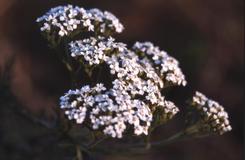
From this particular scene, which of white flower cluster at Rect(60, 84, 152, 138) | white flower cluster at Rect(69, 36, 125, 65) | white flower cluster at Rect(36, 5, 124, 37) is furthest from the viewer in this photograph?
white flower cluster at Rect(36, 5, 124, 37)

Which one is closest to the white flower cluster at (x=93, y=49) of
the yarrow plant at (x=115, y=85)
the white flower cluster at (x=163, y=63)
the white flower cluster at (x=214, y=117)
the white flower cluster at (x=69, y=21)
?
the yarrow plant at (x=115, y=85)

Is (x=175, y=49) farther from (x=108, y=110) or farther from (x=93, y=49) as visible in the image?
(x=108, y=110)

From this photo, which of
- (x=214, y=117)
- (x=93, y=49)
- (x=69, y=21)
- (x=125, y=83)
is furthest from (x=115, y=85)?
(x=214, y=117)

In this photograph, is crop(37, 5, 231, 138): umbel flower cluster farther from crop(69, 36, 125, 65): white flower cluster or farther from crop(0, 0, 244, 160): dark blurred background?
crop(0, 0, 244, 160): dark blurred background

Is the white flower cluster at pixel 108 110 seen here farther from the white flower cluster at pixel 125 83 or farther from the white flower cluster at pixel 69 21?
the white flower cluster at pixel 69 21

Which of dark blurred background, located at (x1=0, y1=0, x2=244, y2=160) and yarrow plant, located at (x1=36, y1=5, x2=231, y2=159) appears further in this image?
dark blurred background, located at (x1=0, y1=0, x2=244, y2=160)

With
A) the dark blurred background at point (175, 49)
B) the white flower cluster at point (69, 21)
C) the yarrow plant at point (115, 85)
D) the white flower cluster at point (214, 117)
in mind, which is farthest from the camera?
the dark blurred background at point (175, 49)

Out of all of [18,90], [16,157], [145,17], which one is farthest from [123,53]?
[145,17]

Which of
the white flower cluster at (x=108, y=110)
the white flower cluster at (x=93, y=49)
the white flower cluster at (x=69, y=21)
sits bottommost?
the white flower cluster at (x=108, y=110)

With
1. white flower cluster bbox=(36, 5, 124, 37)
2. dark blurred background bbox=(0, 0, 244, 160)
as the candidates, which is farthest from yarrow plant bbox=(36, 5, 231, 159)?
dark blurred background bbox=(0, 0, 244, 160)
